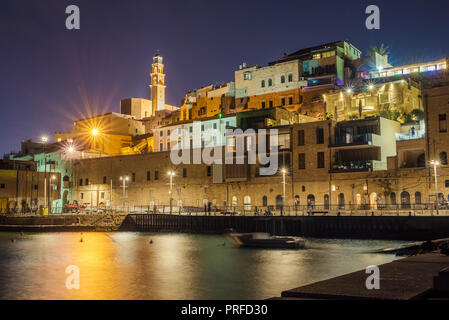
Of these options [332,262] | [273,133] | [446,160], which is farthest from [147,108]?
[332,262]

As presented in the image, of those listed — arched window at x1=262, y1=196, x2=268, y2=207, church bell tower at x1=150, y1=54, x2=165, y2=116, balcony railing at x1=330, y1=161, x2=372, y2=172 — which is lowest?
arched window at x1=262, y1=196, x2=268, y2=207

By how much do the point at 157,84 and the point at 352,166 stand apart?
69.0 meters

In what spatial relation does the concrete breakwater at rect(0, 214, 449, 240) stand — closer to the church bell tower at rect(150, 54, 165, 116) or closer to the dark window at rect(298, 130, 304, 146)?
the dark window at rect(298, 130, 304, 146)

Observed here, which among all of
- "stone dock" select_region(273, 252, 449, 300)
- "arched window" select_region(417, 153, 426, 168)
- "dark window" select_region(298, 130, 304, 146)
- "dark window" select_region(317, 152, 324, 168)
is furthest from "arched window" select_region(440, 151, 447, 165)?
"stone dock" select_region(273, 252, 449, 300)

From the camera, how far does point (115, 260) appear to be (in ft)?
109

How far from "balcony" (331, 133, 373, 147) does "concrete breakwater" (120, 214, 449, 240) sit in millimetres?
12227

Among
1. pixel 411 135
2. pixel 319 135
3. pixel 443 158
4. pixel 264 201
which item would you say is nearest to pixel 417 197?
pixel 443 158

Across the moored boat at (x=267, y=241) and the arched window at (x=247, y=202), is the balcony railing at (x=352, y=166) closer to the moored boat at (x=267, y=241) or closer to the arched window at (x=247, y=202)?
the arched window at (x=247, y=202)

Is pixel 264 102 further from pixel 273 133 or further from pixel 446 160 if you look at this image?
pixel 446 160

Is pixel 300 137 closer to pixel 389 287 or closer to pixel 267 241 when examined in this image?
pixel 267 241

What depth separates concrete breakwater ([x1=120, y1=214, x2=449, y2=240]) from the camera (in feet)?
122

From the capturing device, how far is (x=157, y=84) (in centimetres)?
11138
